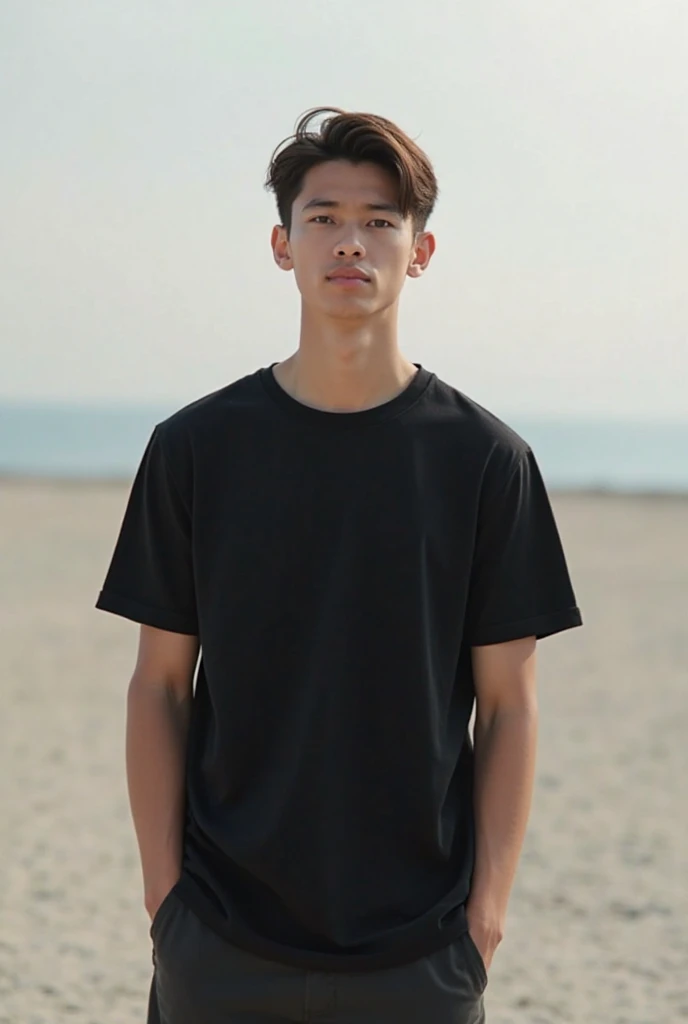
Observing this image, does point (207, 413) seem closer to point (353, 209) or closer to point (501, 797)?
point (353, 209)

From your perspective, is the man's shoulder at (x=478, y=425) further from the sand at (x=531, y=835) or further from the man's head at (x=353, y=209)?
the sand at (x=531, y=835)

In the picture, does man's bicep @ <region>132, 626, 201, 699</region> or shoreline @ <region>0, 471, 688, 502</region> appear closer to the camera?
man's bicep @ <region>132, 626, 201, 699</region>

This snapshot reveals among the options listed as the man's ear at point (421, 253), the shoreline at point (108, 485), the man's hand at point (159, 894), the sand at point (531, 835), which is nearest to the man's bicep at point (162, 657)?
the man's hand at point (159, 894)

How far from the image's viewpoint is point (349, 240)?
93.6 inches

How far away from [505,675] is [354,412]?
533 millimetres

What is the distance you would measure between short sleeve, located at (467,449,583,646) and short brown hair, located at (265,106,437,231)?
1.63 ft

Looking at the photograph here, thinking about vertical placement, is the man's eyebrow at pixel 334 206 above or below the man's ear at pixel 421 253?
above

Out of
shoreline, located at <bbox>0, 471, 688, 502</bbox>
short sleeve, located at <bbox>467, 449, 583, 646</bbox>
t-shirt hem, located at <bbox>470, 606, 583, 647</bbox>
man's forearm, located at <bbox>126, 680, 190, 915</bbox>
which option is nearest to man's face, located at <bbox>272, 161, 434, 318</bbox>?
short sleeve, located at <bbox>467, 449, 583, 646</bbox>

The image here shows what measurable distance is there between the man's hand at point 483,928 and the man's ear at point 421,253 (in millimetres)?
1123

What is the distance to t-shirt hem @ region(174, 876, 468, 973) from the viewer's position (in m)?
2.31

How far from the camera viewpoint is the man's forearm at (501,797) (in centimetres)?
244

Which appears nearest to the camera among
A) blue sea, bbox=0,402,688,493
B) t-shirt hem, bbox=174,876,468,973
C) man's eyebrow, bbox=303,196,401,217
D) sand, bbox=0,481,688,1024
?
t-shirt hem, bbox=174,876,468,973

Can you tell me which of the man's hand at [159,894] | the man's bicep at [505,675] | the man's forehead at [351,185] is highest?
the man's forehead at [351,185]

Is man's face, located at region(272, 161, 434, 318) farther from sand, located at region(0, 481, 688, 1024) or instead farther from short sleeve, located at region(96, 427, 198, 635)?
sand, located at region(0, 481, 688, 1024)
